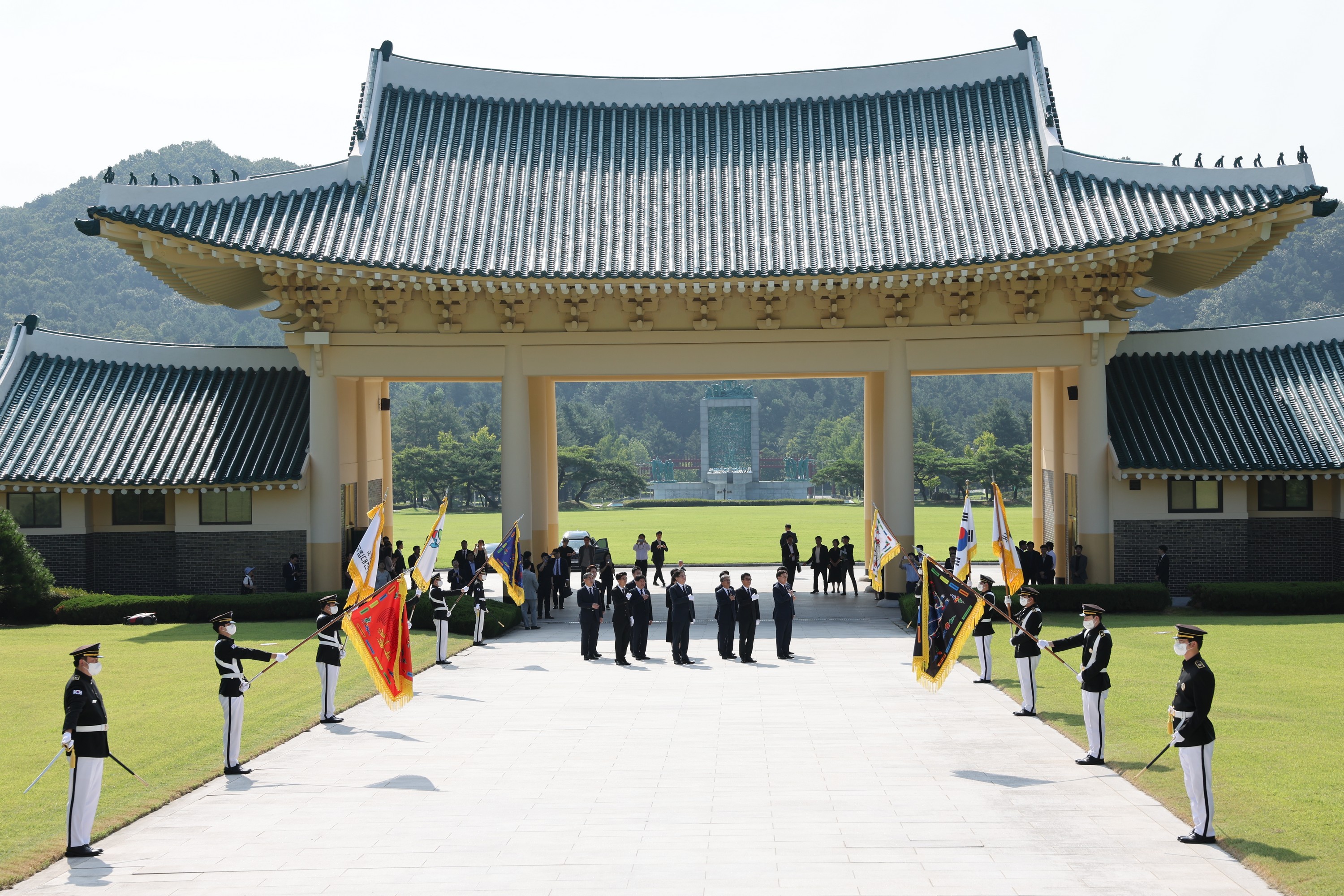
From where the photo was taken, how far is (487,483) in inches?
2702

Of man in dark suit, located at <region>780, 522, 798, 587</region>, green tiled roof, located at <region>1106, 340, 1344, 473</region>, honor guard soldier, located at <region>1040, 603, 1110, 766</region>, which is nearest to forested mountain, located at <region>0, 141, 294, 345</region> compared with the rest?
man in dark suit, located at <region>780, 522, 798, 587</region>

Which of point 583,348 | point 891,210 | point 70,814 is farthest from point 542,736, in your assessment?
point 891,210

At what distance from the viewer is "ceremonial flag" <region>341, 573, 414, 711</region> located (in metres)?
12.5

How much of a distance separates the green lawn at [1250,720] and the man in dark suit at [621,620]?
5358 mm

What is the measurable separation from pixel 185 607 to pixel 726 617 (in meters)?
11.6

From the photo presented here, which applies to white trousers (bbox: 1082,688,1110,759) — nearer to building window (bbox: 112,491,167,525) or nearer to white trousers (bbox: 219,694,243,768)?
white trousers (bbox: 219,694,243,768)

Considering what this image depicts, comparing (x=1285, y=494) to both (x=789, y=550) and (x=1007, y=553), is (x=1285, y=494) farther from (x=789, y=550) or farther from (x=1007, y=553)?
(x=1007, y=553)

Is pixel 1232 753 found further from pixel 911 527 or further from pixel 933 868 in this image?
pixel 911 527

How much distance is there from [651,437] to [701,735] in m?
93.4

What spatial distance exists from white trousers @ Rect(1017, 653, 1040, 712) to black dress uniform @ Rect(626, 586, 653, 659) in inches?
252

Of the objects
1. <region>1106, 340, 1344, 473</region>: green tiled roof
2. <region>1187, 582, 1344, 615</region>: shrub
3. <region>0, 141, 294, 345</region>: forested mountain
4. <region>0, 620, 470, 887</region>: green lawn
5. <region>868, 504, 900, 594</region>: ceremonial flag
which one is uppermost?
<region>0, 141, 294, 345</region>: forested mountain

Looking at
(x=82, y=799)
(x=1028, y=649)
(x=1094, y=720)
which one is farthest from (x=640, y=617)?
(x=82, y=799)

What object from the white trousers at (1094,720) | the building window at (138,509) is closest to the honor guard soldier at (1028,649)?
the white trousers at (1094,720)

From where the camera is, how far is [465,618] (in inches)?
829
